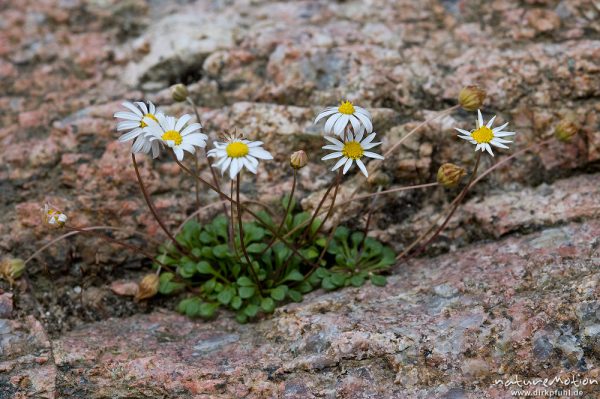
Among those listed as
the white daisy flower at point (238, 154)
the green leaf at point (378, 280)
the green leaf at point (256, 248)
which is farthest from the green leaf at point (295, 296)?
the white daisy flower at point (238, 154)

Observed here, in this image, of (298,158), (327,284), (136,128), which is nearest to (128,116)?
(136,128)

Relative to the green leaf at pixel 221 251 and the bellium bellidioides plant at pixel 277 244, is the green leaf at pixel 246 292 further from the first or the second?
the green leaf at pixel 221 251

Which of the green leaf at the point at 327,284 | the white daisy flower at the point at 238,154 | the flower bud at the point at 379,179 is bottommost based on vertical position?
the green leaf at the point at 327,284

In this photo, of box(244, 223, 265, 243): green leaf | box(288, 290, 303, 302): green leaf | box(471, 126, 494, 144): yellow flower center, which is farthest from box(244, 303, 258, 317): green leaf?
box(471, 126, 494, 144): yellow flower center

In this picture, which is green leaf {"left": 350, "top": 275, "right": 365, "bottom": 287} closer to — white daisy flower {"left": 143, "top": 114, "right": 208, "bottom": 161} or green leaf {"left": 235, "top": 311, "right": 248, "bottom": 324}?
green leaf {"left": 235, "top": 311, "right": 248, "bottom": 324}

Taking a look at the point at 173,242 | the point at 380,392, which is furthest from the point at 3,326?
the point at 380,392

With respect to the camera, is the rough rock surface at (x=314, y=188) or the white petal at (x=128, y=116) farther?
the white petal at (x=128, y=116)

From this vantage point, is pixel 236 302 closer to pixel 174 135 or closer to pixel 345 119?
pixel 174 135
